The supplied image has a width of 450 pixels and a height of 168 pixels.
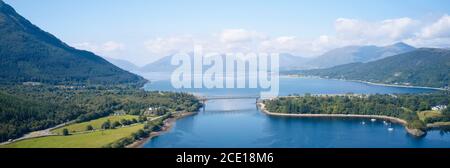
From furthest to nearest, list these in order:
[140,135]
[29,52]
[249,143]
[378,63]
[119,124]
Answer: [378,63], [29,52], [119,124], [140,135], [249,143]

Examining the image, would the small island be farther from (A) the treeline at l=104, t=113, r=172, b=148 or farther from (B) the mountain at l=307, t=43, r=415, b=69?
(B) the mountain at l=307, t=43, r=415, b=69

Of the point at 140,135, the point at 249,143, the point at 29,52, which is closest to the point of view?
the point at 249,143

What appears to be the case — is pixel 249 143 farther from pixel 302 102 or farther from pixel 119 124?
pixel 302 102

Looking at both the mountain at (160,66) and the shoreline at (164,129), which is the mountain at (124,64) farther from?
the shoreline at (164,129)

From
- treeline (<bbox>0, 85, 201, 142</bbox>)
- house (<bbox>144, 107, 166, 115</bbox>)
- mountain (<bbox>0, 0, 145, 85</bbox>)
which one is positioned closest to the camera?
treeline (<bbox>0, 85, 201, 142</bbox>)

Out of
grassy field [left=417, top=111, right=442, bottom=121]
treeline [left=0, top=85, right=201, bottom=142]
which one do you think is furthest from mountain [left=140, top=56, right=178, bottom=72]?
grassy field [left=417, top=111, right=442, bottom=121]

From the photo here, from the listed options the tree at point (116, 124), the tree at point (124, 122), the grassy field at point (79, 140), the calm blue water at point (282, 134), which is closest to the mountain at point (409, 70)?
the calm blue water at point (282, 134)

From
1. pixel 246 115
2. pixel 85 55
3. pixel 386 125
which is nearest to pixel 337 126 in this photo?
pixel 386 125
